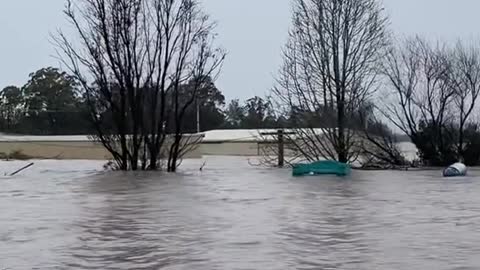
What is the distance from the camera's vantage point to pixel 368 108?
3469 cm

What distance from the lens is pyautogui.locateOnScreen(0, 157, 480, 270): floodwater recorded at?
7590 millimetres

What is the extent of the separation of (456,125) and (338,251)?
2888cm

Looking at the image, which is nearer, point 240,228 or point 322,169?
point 240,228

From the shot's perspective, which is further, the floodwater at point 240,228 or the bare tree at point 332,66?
the bare tree at point 332,66

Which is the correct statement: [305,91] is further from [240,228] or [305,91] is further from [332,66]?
[240,228]

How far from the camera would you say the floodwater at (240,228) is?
7.59m

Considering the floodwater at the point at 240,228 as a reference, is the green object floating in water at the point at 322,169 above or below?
above

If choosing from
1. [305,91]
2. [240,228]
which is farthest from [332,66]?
[240,228]

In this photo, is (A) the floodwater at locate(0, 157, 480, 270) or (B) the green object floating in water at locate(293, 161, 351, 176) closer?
(A) the floodwater at locate(0, 157, 480, 270)

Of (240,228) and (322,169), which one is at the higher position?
(322,169)

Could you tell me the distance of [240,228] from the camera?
1004cm

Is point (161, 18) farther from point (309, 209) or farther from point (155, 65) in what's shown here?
point (309, 209)

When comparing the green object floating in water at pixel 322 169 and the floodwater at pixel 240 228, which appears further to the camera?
the green object floating in water at pixel 322 169

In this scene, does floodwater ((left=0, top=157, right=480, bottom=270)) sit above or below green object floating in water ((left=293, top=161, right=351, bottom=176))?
below
